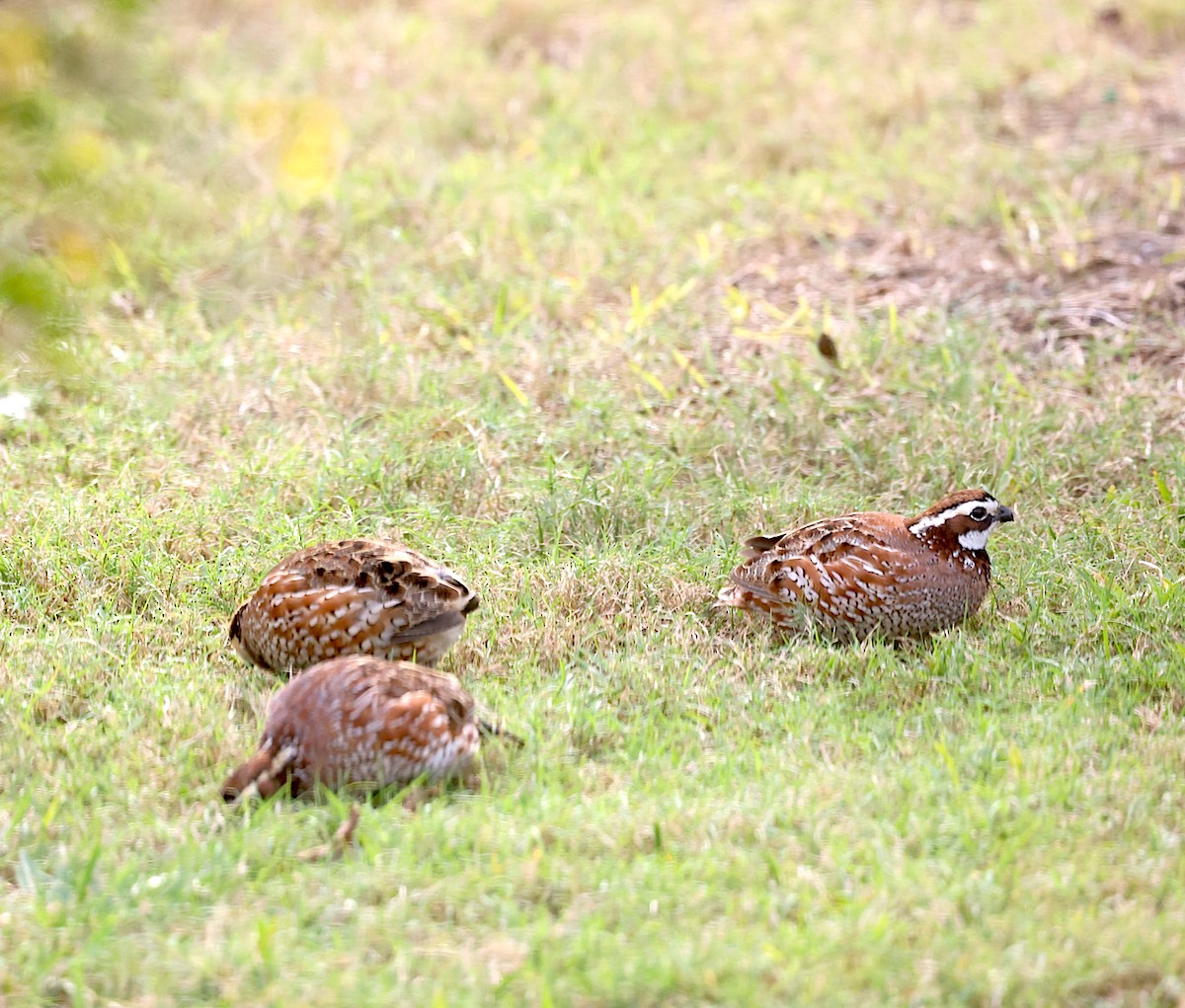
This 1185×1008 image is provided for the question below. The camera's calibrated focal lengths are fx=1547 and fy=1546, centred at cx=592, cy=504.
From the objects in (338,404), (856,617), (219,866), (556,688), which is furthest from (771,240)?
(219,866)

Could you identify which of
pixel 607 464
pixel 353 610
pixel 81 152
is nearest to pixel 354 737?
pixel 353 610

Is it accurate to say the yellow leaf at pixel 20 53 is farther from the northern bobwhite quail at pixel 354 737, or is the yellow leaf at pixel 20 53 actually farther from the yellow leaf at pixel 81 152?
the northern bobwhite quail at pixel 354 737

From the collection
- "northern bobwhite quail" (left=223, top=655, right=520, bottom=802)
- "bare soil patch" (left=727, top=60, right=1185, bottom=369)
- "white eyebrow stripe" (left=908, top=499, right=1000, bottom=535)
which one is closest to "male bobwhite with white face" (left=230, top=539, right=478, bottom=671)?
"northern bobwhite quail" (left=223, top=655, right=520, bottom=802)

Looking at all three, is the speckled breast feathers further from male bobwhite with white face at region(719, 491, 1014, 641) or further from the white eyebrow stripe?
the white eyebrow stripe

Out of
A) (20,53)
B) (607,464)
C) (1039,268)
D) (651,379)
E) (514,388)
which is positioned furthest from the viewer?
(1039,268)

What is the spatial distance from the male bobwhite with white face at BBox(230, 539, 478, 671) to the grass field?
20cm

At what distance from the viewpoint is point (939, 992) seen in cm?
353

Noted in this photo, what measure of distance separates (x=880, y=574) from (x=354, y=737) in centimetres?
214

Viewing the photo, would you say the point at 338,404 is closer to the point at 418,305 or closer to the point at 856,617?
the point at 418,305

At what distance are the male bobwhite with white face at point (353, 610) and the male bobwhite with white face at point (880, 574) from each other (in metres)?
1.17

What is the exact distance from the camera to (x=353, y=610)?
526 cm

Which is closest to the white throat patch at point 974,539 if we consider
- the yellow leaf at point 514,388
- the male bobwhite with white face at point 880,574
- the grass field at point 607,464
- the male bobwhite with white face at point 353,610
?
the male bobwhite with white face at point 880,574

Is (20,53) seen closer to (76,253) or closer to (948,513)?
(76,253)

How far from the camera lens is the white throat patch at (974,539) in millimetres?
5770
